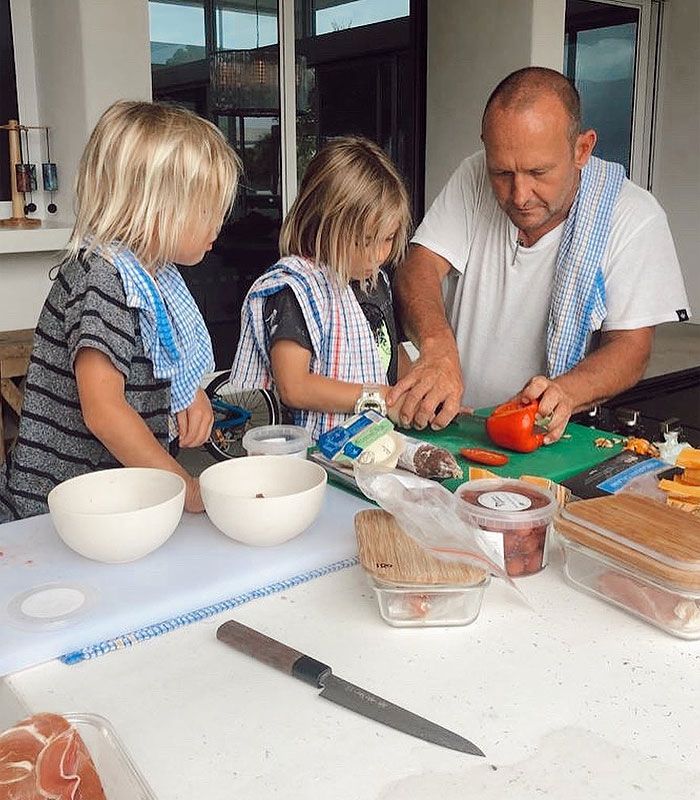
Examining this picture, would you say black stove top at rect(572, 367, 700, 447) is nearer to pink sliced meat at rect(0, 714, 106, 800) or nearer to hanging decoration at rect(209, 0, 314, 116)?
pink sliced meat at rect(0, 714, 106, 800)

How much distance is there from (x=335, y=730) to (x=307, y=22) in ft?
12.8

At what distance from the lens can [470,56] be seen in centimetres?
430

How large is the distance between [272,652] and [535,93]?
1316 millimetres

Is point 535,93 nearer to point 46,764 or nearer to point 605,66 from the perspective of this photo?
point 46,764

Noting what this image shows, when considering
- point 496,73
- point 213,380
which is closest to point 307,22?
point 496,73

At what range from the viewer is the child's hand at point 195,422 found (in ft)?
4.86

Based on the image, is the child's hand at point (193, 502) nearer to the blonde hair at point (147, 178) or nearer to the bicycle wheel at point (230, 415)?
the blonde hair at point (147, 178)

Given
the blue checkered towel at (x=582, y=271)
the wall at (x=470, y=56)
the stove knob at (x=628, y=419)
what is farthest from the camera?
the wall at (x=470, y=56)

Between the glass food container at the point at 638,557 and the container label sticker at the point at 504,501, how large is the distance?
5 cm

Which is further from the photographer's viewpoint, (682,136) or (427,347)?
(682,136)

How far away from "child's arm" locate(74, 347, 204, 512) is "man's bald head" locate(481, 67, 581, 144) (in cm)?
100

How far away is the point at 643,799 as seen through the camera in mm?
635

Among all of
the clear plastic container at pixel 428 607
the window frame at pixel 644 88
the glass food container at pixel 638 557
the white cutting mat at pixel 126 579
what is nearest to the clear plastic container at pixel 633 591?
the glass food container at pixel 638 557

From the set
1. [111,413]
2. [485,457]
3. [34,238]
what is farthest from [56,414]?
[34,238]
